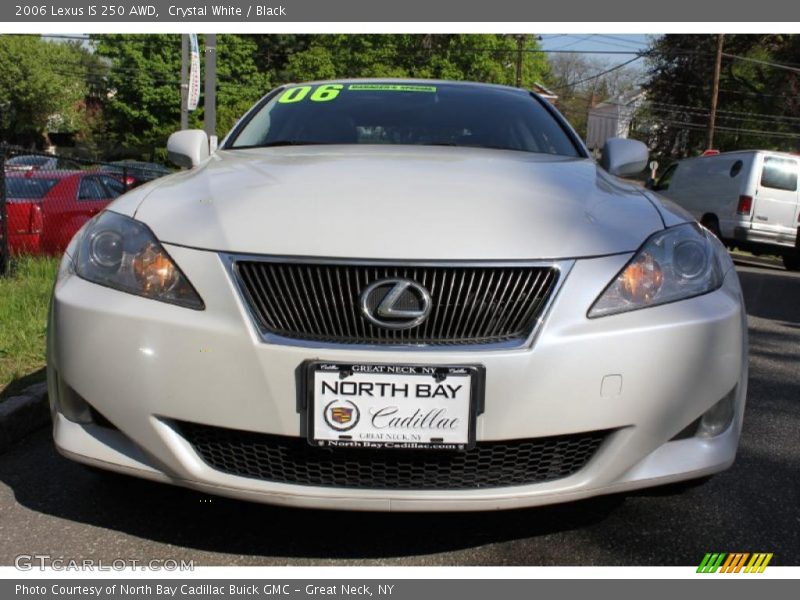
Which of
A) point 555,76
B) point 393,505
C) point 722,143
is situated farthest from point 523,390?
point 555,76

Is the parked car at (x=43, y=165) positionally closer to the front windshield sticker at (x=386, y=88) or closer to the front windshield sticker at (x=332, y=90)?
the front windshield sticker at (x=332, y=90)

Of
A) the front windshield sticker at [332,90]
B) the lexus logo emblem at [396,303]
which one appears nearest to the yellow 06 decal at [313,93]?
the front windshield sticker at [332,90]

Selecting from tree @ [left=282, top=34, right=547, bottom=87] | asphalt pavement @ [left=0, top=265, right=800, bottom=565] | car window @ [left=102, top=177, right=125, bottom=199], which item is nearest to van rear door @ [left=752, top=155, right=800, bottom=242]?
car window @ [left=102, top=177, right=125, bottom=199]

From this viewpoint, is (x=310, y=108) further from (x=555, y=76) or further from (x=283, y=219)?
(x=555, y=76)

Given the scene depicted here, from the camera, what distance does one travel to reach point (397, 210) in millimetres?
2297

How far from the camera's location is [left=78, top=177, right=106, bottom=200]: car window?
10297 mm

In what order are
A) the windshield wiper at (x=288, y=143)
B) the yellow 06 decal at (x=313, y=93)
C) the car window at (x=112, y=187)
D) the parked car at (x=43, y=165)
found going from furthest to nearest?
1. the car window at (x=112, y=187)
2. the parked car at (x=43, y=165)
3. the yellow 06 decal at (x=313, y=93)
4. the windshield wiper at (x=288, y=143)

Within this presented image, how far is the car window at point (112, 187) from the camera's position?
11164mm

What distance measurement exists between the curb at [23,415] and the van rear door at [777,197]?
1342cm

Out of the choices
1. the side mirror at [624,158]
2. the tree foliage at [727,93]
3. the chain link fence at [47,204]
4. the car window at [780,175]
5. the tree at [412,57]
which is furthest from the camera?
the tree at [412,57]

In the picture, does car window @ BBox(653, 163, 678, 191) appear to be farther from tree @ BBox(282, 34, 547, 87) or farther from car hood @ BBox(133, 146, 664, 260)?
tree @ BBox(282, 34, 547, 87)

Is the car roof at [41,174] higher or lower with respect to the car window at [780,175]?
higher

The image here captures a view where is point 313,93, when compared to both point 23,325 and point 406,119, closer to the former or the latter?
point 406,119

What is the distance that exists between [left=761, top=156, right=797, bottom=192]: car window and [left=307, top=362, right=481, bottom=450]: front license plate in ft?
46.6
